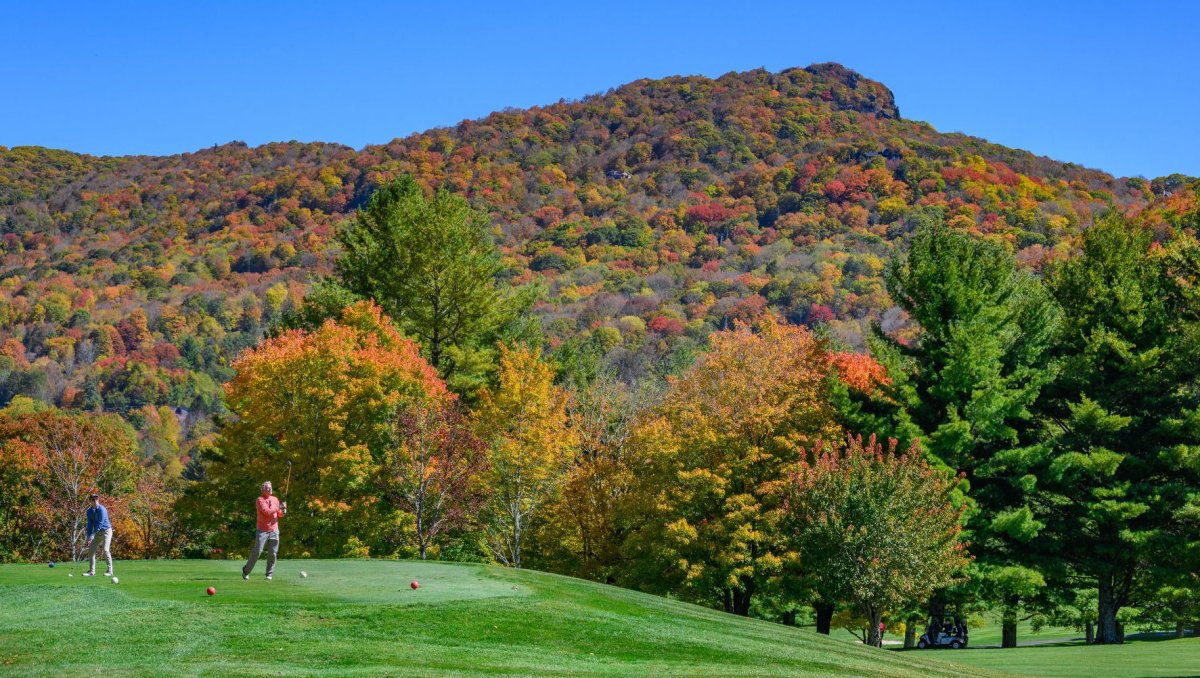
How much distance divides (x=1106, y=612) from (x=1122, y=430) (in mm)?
6918

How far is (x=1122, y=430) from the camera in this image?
44.9 m

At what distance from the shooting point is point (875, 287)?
579 ft

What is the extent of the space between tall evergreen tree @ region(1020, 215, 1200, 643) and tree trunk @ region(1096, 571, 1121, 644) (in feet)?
0.13

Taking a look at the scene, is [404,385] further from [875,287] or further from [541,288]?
[875,287]

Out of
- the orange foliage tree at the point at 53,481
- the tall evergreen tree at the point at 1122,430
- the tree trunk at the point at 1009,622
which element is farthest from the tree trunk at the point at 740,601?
the orange foliage tree at the point at 53,481

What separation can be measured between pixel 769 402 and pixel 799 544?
10.3 meters

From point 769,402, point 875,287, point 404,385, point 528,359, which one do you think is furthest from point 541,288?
point 875,287

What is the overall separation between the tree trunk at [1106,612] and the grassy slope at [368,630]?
730 inches

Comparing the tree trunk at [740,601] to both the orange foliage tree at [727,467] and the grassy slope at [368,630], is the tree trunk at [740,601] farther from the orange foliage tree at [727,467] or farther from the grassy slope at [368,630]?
the grassy slope at [368,630]

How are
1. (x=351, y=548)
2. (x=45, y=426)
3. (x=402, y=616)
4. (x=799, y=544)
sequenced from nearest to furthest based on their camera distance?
(x=402, y=616) < (x=799, y=544) < (x=351, y=548) < (x=45, y=426)

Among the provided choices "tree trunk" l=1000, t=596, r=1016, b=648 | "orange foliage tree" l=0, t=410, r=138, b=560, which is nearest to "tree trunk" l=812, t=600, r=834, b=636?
"tree trunk" l=1000, t=596, r=1016, b=648

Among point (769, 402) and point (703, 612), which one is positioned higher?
point (769, 402)

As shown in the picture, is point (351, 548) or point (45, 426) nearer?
point (351, 548)

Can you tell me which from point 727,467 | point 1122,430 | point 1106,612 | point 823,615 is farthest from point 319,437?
point 1122,430
